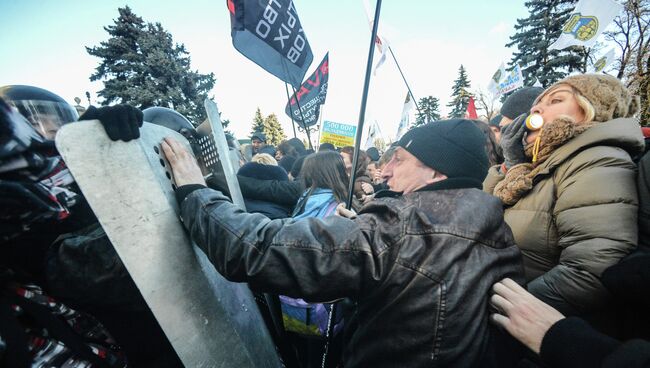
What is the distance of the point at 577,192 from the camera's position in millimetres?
1525

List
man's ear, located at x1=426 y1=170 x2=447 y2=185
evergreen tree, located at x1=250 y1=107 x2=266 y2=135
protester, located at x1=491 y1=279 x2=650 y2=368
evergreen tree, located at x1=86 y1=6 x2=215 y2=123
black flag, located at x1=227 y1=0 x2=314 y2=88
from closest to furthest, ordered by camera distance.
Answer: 1. protester, located at x1=491 y1=279 x2=650 y2=368
2. man's ear, located at x1=426 y1=170 x2=447 y2=185
3. black flag, located at x1=227 y1=0 x2=314 y2=88
4. evergreen tree, located at x1=86 y1=6 x2=215 y2=123
5. evergreen tree, located at x1=250 y1=107 x2=266 y2=135

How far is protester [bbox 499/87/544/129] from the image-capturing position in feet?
10.6

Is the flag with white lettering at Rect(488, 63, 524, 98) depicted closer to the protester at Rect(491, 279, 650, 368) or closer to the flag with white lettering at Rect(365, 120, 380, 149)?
the flag with white lettering at Rect(365, 120, 380, 149)

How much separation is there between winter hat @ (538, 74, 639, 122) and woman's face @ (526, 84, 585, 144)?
7 centimetres

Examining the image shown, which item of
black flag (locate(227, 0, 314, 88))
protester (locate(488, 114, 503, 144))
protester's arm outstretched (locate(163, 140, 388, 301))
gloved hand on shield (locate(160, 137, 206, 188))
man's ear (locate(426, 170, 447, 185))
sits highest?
black flag (locate(227, 0, 314, 88))

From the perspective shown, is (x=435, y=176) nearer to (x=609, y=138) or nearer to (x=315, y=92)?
(x=609, y=138)

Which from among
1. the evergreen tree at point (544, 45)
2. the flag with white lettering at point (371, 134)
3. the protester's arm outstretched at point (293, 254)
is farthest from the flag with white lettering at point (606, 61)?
the evergreen tree at point (544, 45)

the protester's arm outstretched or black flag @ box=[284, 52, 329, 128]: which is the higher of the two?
black flag @ box=[284, 52, 329, 128]

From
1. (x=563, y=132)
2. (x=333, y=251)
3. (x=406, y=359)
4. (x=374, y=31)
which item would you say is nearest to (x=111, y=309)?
(x=333, y=251)

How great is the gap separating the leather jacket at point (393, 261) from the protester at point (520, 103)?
279 centimetres

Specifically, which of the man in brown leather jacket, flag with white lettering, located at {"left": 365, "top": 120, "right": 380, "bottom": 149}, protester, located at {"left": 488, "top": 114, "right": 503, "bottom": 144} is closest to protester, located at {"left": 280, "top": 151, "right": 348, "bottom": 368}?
the man in brown leather jacket

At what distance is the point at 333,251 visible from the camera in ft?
3.63

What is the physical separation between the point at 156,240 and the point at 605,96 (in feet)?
9.62

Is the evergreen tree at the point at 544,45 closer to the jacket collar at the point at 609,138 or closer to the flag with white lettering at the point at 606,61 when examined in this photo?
the flag with white lettering at the point at 606,61
